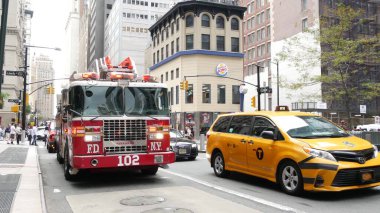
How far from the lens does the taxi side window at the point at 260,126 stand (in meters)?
9.17

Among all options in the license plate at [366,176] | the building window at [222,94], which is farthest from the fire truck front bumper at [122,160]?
the building window at [222,94]

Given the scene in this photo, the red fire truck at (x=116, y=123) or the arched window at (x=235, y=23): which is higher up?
the arched window at (x=235, y=23)

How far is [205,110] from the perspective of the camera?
53125 millimetres

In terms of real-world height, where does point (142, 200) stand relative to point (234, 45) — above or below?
below

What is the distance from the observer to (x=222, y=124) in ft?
37.2

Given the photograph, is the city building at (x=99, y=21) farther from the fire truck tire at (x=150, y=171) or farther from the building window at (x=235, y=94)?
the fire truck tire at (x=150, y=171)

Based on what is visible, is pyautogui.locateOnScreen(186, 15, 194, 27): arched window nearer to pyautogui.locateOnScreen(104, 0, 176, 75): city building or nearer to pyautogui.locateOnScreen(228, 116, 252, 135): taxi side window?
pyautogui.locateOnScreen(228, 116, 252, 135): taxi side window

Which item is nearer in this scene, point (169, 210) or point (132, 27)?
point (169, 210)

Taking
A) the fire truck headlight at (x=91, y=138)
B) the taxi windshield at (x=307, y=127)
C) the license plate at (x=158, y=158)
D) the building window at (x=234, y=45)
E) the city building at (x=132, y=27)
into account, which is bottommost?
the license plate at (x=158, y=158)

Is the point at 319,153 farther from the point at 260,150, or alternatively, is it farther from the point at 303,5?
the point at 303,5

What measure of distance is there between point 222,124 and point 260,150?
2.36 meters

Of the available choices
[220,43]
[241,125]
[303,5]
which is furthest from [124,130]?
[303,5]

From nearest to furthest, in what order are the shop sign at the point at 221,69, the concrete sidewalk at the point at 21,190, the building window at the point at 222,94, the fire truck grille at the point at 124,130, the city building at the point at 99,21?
the concrete sidewalk at the point at 21,190 → the fire truck grille at the point at 124,130 → the shop sign at the point at 221,69 → the building window at the point at 222,94 → the city building at the point at 99,21

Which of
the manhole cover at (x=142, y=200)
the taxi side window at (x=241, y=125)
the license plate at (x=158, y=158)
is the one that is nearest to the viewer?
the manhole cover at (x=142, y=200)
